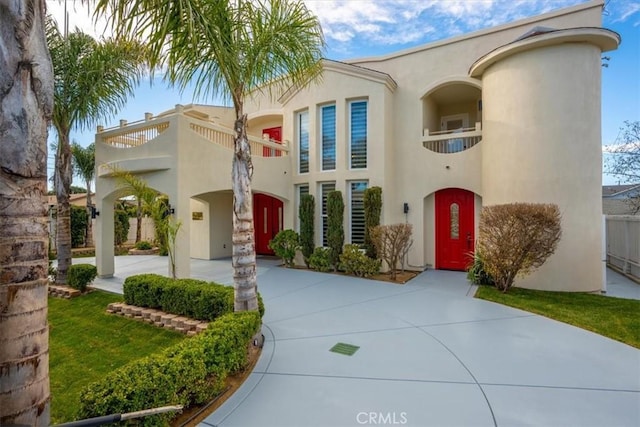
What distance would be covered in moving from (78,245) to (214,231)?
985 centimetres

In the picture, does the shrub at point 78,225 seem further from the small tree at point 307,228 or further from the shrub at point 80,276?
the small tree at point 307,228

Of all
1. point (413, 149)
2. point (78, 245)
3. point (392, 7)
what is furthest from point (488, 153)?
point (78, 245)

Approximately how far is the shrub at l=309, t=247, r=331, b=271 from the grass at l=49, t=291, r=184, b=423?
6.17m

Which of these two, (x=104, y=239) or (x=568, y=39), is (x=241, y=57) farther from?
(x=104, y=239)

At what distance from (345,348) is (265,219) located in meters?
11.4

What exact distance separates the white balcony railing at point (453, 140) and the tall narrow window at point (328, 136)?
3.52m

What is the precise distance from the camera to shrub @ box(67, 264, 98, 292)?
30.0 ft

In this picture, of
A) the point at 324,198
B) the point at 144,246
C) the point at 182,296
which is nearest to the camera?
the point at 182,296

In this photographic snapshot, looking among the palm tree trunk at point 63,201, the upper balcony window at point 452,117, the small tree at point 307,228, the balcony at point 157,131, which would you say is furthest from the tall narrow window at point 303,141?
the palm tree trunk at point 63,201

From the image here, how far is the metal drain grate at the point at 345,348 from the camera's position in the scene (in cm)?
508

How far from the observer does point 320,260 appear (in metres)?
11.7

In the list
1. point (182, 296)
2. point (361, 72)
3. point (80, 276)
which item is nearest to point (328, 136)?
point (361, 72)

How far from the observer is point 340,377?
4.32 m

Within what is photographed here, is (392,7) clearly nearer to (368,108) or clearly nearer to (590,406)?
(368,108)
